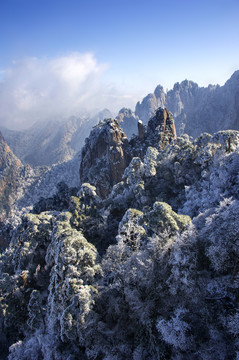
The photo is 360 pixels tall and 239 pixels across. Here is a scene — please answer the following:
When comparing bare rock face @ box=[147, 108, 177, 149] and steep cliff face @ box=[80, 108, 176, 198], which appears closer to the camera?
steep cliff face @ box=[80, 108, 176, 198]

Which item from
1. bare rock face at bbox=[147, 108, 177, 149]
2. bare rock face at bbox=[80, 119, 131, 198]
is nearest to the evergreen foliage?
bare rock face at bbox=[80, 119, 131, 198]

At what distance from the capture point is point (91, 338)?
2294 cm

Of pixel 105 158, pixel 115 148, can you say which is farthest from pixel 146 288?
pixel 105 158

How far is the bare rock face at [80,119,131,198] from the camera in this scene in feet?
295

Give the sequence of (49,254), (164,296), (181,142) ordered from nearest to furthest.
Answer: (164,296)
(49,254)
(181,142)

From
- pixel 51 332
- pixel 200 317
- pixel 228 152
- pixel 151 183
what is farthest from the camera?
pixel 151 183

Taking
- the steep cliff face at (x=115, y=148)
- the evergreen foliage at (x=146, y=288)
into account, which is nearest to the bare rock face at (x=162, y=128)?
the steep cliff face at (x=115, y=148)

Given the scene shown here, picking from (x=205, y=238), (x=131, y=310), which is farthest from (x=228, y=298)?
(x=131, y=310)

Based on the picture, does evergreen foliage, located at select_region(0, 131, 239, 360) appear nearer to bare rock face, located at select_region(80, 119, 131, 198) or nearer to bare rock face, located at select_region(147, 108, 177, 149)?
bare rock face, located at select_region(80, 119, 131, 198)

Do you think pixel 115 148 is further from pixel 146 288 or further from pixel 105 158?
pixel 146 288

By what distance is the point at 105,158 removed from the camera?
3821 inches

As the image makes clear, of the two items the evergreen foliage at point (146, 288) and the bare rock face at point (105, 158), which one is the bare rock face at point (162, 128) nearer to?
the bare rock face at point (105, 158)

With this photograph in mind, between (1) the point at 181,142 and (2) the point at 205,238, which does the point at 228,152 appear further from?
(2) the point at 205,238

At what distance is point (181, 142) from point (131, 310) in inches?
1832
